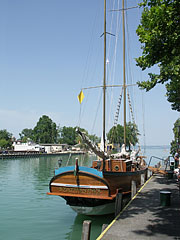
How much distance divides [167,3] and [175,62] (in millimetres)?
5330

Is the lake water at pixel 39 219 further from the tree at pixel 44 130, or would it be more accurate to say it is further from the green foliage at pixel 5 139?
the tree at pixel 44 130

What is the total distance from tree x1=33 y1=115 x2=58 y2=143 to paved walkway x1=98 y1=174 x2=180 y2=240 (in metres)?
125

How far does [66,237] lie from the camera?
1316cm

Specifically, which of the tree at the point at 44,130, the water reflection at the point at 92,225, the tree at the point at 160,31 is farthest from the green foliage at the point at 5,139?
the tree at the point at 160,31

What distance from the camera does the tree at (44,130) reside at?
13688cm

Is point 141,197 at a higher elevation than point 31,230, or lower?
higher

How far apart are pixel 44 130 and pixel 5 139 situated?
906 inches

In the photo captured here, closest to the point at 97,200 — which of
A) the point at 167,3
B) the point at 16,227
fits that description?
the point at 16,227

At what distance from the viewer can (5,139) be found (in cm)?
12125

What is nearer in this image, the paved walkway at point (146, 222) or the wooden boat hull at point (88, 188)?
the paved walkway at point (146, 222)

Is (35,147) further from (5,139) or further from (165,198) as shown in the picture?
(165,198)

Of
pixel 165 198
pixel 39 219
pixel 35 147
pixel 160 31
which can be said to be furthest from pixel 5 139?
pixel 160 31

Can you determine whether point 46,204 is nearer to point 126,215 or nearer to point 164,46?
point 126,215

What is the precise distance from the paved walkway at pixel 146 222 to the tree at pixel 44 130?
→ 12488cm
